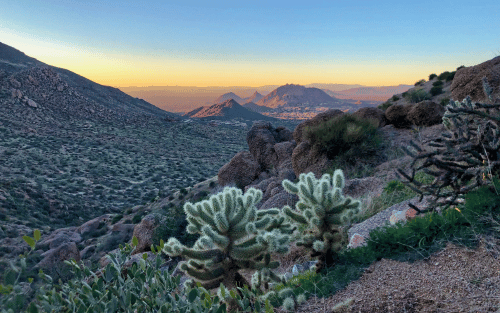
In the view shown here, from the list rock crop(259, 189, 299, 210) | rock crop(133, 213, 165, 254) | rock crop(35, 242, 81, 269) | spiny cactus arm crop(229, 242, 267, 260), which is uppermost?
spiny cactus arm crop(229, 242, 267, 260)

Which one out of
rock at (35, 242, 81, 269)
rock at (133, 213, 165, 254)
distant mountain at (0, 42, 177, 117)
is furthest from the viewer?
distant mountain at (0, 42, 177, 117)

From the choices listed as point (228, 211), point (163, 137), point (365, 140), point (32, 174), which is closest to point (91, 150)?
point (32, 174)

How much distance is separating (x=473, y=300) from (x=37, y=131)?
37652 millimetres

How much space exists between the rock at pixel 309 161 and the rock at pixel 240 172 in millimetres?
2636

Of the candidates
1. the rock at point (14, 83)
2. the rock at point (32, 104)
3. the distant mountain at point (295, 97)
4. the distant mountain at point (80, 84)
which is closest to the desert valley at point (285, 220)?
the rock at point (32, 104)

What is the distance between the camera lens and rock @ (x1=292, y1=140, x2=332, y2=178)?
10266 millimetres

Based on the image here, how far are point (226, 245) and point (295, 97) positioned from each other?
154 metres

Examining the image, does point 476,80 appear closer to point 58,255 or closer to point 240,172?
point 240,172

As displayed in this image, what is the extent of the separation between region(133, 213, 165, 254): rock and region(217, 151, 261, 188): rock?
342 centimetres

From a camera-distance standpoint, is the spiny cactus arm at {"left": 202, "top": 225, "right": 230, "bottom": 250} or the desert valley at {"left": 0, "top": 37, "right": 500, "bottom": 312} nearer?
the desert valley at {"left": 0, "top": 37, "right": 500, "bottom": 312}

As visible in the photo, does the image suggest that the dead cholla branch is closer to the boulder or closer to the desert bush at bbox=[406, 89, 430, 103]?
the boulder

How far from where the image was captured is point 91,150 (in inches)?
1197

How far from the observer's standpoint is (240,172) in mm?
13289

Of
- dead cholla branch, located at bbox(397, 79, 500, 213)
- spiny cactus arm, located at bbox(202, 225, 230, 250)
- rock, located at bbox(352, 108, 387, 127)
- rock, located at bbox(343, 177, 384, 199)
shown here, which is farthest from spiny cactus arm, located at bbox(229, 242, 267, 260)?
rock, located at bbox(352, 108, 387, 127)
